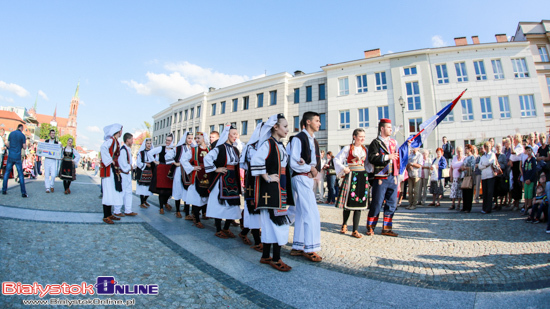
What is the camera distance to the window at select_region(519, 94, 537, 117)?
74.4 ft

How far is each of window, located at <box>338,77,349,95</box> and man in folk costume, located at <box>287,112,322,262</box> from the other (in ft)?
83.0

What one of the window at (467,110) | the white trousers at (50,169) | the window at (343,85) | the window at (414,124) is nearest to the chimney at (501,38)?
the window at (467,110)

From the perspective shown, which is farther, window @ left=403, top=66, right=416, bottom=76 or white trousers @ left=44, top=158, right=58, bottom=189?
window @ left=403, top=66, right=416, bottom=76

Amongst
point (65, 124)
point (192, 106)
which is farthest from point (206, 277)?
point (65, 124)

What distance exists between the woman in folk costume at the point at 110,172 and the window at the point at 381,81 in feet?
82.2

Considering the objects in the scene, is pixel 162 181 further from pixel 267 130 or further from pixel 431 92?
pixel 431 92

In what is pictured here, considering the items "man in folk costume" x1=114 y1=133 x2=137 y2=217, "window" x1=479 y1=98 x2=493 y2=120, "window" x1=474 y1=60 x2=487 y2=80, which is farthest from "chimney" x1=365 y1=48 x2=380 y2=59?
"man in folk costume" x1=114 y1=133 x2=137 y2=217

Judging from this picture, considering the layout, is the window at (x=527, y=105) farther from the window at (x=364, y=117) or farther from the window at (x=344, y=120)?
the window at (x=344, y=120)

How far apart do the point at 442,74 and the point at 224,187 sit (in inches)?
1050

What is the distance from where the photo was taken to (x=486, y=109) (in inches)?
927

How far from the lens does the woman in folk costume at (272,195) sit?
11.7ft

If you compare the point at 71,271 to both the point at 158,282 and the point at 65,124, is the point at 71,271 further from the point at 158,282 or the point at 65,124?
the point at 65,124

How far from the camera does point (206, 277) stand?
310 cm

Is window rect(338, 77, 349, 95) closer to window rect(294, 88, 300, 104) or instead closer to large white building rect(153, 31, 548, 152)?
large white building rect(153, 31, 548, 152)
